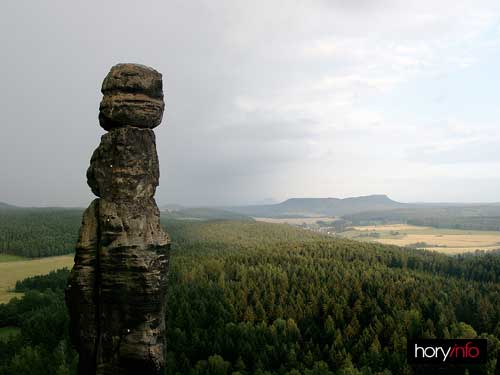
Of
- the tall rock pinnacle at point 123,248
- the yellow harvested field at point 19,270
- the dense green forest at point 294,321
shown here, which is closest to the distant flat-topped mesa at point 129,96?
the tall rock pinnacle at point 123,248

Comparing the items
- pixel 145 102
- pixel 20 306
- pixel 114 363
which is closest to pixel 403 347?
pixel 114 363

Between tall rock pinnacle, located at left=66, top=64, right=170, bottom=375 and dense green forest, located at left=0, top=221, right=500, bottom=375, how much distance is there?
3715 cm

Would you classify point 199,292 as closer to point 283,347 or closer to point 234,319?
point 234,319

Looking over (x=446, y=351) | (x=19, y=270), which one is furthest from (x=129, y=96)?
(x=19, y=270)

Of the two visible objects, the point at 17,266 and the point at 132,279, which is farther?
the point at 17,266

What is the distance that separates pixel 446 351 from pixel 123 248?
1066 inches

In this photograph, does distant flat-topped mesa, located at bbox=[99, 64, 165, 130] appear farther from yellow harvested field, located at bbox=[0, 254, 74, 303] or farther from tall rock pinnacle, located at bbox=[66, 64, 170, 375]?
yellow harvested field, located at bbox=[0, 254, 74, 303]

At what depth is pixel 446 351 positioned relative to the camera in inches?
1195

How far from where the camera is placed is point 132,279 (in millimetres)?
22891

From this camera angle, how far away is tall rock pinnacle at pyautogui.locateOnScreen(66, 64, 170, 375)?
22859mm

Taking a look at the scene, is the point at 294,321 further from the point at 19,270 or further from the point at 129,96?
the point at 19,270

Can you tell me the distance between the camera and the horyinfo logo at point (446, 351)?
29.4 meters

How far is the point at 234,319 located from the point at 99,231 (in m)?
57.7

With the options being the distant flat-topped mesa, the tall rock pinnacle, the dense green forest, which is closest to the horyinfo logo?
the tall rock pinnacle
